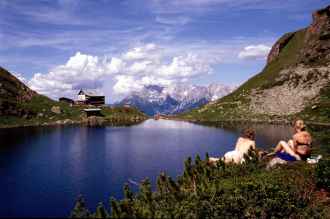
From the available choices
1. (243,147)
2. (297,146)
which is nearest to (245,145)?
(243,147)

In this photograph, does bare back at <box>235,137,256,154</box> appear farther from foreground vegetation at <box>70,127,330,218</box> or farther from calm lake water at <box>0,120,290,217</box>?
calm lake water at <box>0,120,290,217</box>

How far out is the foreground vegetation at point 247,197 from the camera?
24297mm

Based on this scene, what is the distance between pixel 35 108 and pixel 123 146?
105 metres

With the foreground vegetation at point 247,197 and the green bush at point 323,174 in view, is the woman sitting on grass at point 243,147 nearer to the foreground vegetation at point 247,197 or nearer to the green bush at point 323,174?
the foreground vegetation at point 247,197

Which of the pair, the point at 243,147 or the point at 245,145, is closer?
the point at 245,145

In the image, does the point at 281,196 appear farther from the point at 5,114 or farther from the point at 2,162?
the point at 5,114

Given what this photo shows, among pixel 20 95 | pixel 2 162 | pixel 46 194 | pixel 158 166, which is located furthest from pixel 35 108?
pixel 46 194

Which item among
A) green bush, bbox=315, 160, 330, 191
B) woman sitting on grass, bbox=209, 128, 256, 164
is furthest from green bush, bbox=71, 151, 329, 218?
woman sitting on grass, bbox=209, 128, 256, 164

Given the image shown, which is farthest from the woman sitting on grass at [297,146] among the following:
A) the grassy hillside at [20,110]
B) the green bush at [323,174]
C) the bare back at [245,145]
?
the grassy hillside at [20,110]

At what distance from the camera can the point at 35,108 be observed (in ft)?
630

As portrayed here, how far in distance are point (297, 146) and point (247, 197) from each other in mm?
10393

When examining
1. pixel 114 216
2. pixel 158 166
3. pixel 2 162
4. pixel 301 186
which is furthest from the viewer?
pixel 2 162

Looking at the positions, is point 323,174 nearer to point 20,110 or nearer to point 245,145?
point 245,145

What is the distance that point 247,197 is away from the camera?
85.2 feet
